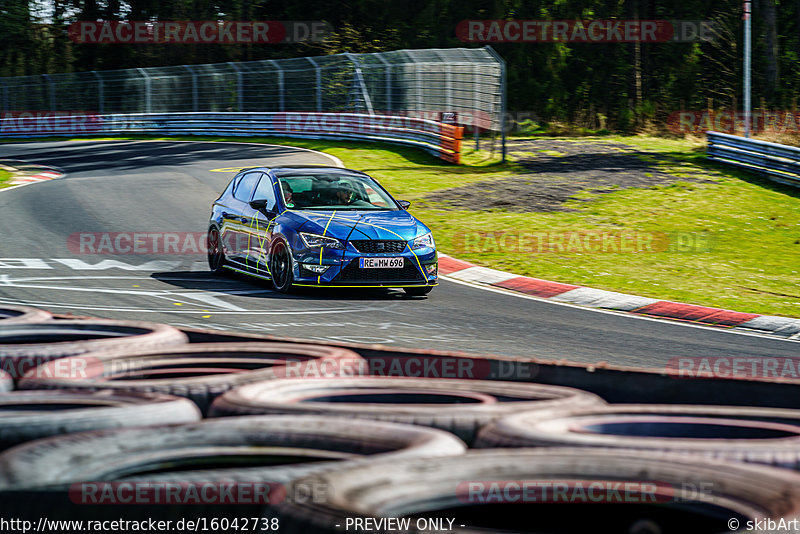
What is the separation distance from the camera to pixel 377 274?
37.4 feet

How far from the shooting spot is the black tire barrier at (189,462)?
2939 mm

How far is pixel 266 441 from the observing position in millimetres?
3521

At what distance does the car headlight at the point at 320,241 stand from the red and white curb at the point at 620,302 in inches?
115

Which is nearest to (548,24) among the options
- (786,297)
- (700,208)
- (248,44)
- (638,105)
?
(638,105)

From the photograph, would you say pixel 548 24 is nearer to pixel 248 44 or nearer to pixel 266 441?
pixel 248 44

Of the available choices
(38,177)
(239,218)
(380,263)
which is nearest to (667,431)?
(380,263)

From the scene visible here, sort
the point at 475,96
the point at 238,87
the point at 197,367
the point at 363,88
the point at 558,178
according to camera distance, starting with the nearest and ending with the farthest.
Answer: the point at 197,367
the point at 558,178
the point at 475,96
the point at 363,88
the point at 238,87

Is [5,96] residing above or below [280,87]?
above

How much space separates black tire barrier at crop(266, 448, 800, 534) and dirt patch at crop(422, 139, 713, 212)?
655 inches

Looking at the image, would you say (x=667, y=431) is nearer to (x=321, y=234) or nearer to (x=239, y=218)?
(x=321, y=234)

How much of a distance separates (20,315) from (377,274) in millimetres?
5103

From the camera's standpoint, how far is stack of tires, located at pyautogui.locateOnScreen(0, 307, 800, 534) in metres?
2.83

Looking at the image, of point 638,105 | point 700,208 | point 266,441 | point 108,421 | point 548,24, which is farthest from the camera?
point 548,24

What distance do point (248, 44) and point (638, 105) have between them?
78.7 feet
